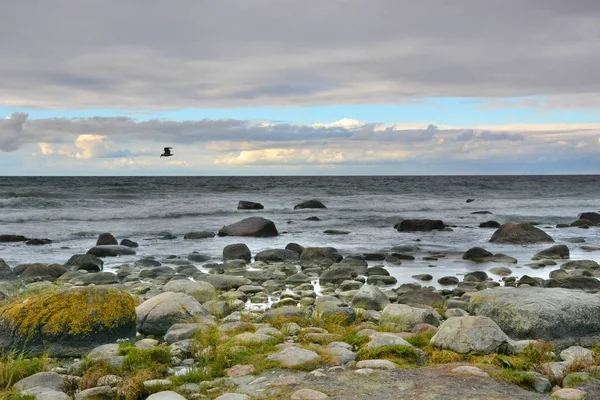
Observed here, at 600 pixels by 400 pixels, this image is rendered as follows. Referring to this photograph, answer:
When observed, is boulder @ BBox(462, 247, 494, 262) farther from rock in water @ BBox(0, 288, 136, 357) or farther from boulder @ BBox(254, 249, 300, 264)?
rock in water @ BBox(0, 288, 136, 357)

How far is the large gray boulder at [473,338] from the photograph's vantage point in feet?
21.5

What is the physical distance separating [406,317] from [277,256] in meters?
10.0

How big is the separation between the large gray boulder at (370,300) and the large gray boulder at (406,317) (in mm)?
1603

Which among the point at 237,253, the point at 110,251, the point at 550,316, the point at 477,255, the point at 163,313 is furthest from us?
the point at 110,251

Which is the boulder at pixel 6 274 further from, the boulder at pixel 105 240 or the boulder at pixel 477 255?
the boulder at pixel 477 255

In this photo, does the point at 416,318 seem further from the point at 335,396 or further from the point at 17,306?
the point at 17,306

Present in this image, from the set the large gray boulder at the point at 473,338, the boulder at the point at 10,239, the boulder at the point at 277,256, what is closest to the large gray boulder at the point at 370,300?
the large gray boulder at the point at 473,338

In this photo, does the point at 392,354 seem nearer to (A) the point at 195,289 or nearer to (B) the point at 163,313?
(B) the point at 163,313

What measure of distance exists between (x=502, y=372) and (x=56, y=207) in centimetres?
4028

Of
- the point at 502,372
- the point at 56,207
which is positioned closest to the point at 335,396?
the point at 502,372

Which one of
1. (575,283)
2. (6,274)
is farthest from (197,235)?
(575,283)

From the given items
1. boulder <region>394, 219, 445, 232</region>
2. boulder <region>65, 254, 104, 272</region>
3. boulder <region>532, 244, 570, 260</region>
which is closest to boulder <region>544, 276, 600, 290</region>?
boulder <region>532, 244, 570, 260</region>

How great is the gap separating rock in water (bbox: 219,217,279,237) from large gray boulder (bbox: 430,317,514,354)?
1878 centimetres

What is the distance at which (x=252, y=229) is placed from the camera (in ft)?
83.8
